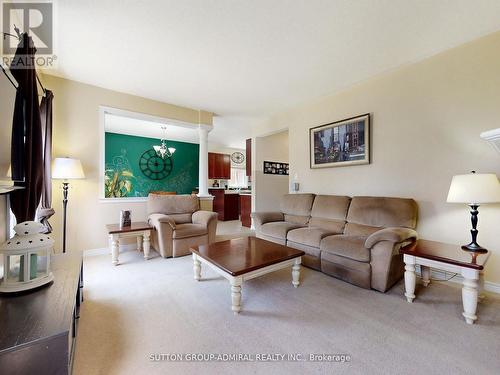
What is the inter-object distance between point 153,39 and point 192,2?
0.67 metres

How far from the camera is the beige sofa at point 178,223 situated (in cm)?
304

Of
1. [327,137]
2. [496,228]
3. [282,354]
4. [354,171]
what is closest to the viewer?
[282,354]

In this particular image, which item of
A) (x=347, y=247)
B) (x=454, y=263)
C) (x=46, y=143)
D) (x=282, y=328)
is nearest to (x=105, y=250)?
(x=46, y=143)

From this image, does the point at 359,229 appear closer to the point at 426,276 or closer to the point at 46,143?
the point at 426,276

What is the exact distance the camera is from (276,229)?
313 centimetres

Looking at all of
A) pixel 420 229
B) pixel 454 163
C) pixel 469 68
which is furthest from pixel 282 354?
pixel 469 68

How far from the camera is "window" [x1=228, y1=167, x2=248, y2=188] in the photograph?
8.05m

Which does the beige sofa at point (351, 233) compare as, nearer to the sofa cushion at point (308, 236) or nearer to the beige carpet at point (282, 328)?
the sofa cushion at point (308, 236)

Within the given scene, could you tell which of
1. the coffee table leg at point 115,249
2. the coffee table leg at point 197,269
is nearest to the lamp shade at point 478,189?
the coffee table leg at point 197,269

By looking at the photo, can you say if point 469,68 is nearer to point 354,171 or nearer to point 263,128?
point 354,171

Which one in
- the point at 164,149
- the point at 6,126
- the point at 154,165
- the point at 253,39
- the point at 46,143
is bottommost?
the point at 6,126

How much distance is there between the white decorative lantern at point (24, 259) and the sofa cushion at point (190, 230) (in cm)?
178

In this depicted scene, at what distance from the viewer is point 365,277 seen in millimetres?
2164

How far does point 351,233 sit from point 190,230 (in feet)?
7.14
